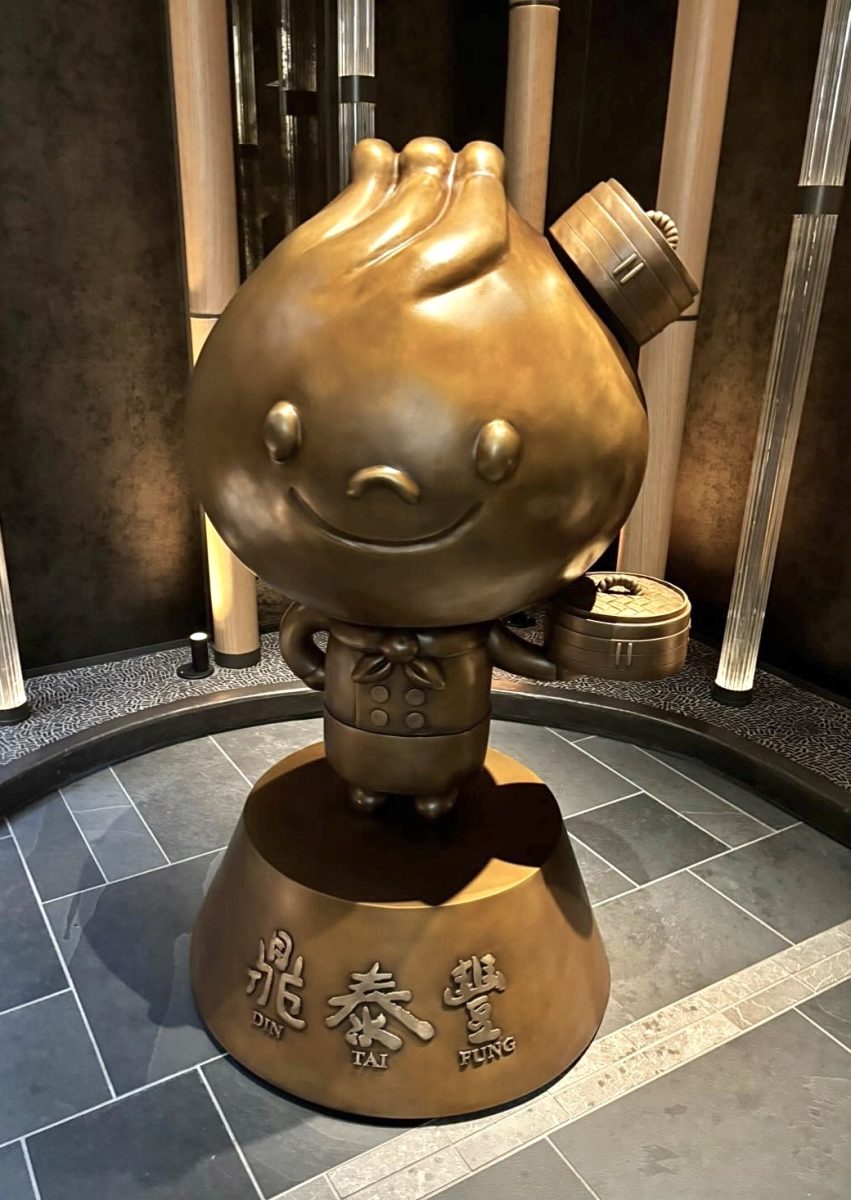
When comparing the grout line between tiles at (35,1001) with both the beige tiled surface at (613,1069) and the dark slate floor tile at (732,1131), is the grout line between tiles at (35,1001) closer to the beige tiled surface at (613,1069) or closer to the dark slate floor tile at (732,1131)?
the beige tiled surface at (613,1069)

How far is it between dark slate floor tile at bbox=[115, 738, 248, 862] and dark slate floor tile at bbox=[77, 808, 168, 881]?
0.10 ft

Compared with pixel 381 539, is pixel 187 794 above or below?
below

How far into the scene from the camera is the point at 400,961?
161 centimetres

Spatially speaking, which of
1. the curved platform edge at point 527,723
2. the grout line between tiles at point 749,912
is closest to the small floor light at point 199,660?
the curved platform edge at point 527,723

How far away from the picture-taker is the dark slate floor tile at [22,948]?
6.31 feet

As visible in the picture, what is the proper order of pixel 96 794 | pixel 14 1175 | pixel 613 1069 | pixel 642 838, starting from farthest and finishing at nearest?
pixel 96 794, pixel 642 838, pixel 613 1069, pixel 14 1175

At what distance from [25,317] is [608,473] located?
2235mm

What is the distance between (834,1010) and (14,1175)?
5.11 feet

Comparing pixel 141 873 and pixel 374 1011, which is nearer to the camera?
pixel 374 1011

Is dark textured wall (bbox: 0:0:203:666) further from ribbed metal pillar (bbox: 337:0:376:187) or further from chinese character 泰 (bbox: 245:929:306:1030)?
chinese character 泰 (bbox: 245:929:306:1030)

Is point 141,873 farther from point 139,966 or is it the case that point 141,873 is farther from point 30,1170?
point 30,1170

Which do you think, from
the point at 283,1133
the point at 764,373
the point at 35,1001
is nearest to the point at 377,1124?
the point at 283,1133

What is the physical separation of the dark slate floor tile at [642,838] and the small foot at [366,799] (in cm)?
83

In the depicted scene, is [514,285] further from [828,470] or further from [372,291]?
[828,470]
